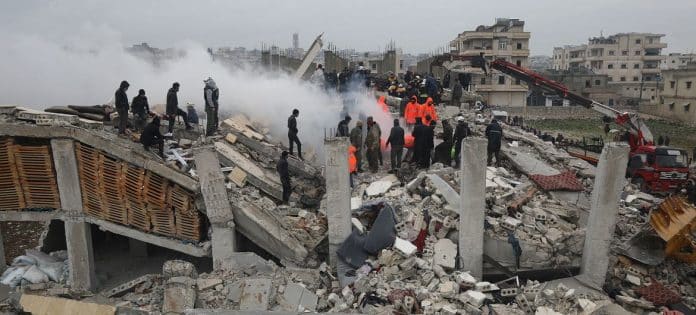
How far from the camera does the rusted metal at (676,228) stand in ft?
29.5

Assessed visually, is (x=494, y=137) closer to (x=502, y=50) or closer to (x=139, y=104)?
(x=139, y=104)

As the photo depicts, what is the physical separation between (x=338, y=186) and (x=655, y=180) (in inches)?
435

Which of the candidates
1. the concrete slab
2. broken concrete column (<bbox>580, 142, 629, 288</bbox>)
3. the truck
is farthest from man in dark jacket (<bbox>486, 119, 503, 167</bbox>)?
the truck

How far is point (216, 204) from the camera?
9414mm

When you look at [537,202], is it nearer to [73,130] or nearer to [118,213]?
[118,213]

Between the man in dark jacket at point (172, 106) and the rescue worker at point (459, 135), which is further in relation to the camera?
the man in dark jacket at point (172, 106)

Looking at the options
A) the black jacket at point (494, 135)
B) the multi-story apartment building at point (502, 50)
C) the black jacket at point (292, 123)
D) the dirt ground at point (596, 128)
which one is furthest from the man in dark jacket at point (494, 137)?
the multi-story apartment building at point (502, 50)

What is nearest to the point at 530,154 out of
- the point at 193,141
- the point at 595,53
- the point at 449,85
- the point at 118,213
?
the point at 193,141

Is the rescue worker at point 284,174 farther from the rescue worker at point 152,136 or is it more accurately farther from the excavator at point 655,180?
the excavator at point 655,180

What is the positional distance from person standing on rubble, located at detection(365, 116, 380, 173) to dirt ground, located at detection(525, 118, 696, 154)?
83.4 feet

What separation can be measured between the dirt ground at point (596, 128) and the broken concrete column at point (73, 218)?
99.9 ft

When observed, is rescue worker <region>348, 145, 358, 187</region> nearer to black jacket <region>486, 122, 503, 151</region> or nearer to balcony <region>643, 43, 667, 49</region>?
black jacket <region>486, 122, 503, 151</region>

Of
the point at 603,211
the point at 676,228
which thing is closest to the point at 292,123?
the point at 603,211

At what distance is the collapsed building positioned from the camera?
7.67m
